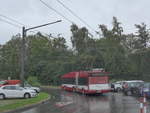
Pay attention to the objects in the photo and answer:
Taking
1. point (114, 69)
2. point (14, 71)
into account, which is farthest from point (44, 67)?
point (114, 69)

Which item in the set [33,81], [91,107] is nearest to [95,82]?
[91,107]

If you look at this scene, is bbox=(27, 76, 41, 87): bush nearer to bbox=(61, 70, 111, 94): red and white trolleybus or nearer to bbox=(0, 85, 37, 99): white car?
bbox=(61, 70, 111, 94): red and white trolleybus

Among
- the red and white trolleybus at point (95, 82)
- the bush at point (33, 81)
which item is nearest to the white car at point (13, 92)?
the red and white trolleybus at point (95, 82)

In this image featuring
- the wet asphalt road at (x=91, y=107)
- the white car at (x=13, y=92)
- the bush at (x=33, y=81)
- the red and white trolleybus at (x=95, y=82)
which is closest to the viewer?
the wet asphalt road at (x=91, y=107)

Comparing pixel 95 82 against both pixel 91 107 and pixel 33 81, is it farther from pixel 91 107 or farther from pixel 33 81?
pixel 33 81

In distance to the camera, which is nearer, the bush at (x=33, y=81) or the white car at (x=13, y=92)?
the white car at (x=13, y=92)

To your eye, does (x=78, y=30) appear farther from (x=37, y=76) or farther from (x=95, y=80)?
(x=95, y=80)

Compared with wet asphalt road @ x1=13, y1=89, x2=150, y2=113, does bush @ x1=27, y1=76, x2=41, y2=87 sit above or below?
above

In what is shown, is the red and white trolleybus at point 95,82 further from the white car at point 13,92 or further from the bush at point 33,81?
the bush at point 33,81

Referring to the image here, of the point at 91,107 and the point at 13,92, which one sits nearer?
the point at 91,107

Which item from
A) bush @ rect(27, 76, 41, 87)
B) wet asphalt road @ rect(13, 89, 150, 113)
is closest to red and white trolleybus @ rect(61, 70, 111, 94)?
wet asphalt road @ rect(13, 89, 150, 113)

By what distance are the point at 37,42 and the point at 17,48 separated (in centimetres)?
1033

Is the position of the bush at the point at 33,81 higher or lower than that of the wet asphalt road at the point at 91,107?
higher

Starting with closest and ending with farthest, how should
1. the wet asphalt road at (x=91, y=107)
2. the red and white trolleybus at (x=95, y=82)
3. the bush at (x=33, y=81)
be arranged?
1. the wet asphalt road at (x=91, y=107)
2. the red and white trolleybus at (x=95, y=82)
3. the bush at (x=33, y=81)
